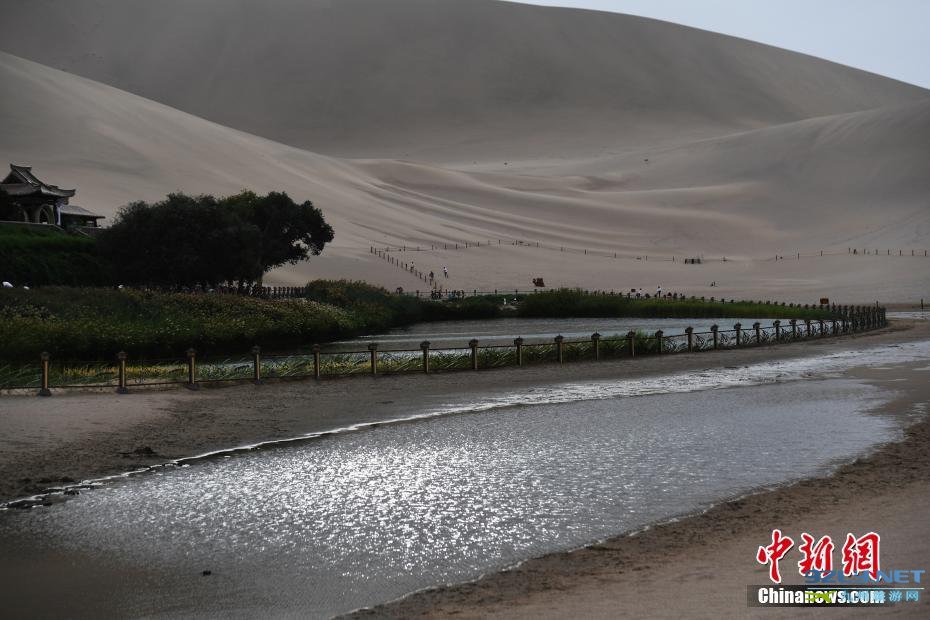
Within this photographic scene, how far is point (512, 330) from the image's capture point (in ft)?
164

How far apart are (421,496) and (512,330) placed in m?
37.2

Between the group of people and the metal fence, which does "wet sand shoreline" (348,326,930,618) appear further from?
the group of people

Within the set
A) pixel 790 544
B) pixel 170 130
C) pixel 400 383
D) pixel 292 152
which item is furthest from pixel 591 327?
pixel 292 152

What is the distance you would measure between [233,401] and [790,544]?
14.8 m

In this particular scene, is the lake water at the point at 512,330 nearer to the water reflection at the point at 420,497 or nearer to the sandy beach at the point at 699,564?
the water reflection at the point at 420,497

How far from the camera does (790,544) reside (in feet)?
31.1

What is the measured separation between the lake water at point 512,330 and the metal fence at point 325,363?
534 centimetres

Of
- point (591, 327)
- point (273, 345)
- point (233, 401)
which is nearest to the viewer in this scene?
point (233, 401)

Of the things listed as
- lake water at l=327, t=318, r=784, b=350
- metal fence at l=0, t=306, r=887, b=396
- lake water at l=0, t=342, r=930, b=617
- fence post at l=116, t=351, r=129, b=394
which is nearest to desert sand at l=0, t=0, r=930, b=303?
lake water at l=327, t=318, r=784, b=350

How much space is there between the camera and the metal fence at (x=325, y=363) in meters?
23.7

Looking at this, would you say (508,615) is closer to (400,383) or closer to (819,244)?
(400,383)

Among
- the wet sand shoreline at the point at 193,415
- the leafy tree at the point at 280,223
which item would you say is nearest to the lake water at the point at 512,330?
the wet sand shoreline at the point at 193,415

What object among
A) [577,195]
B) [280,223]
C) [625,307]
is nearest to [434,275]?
[280,223]

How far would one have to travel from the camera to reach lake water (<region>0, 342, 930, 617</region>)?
997 cm
